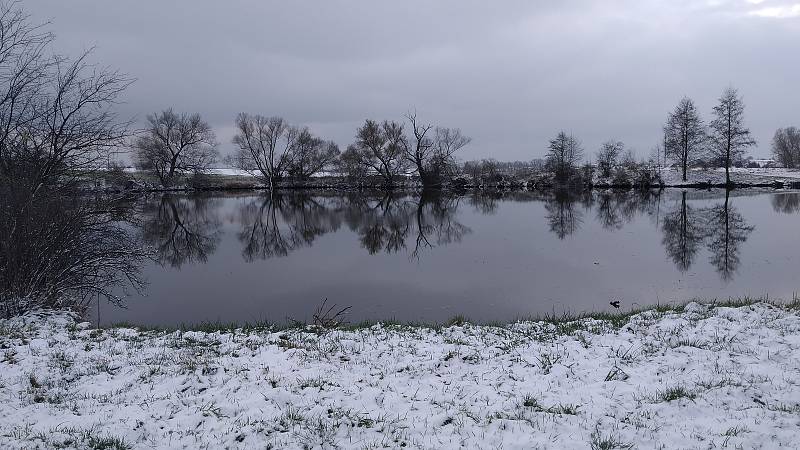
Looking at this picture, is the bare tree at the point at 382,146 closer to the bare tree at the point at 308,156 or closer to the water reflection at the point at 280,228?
the bare tree at the point at 308,156

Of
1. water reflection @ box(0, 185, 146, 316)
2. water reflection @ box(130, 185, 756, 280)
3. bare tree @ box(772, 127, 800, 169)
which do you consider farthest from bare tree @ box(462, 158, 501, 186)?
water reflection @ box(0, 185, 146, 316)

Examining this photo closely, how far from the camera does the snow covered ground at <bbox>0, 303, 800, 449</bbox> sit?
13.3ft

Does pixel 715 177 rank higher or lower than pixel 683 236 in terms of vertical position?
higher

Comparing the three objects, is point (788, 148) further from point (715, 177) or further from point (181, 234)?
point (181, 234)

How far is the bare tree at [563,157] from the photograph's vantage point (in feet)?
190

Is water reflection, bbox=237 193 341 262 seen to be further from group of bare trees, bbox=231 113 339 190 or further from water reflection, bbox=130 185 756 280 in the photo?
group of bare trees, bbox=231 113 339 190

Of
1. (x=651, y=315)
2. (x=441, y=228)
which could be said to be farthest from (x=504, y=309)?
(x=441, y=228)

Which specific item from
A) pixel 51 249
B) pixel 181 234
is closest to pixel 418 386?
pixel 51 249

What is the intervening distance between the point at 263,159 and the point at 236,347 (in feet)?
209

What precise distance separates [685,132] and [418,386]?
53521mm

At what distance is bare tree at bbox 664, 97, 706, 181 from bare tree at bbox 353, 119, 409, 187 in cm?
3059

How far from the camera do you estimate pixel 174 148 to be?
67.5 meters

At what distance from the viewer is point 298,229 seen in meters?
24.3

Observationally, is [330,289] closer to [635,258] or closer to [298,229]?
[635,258]
